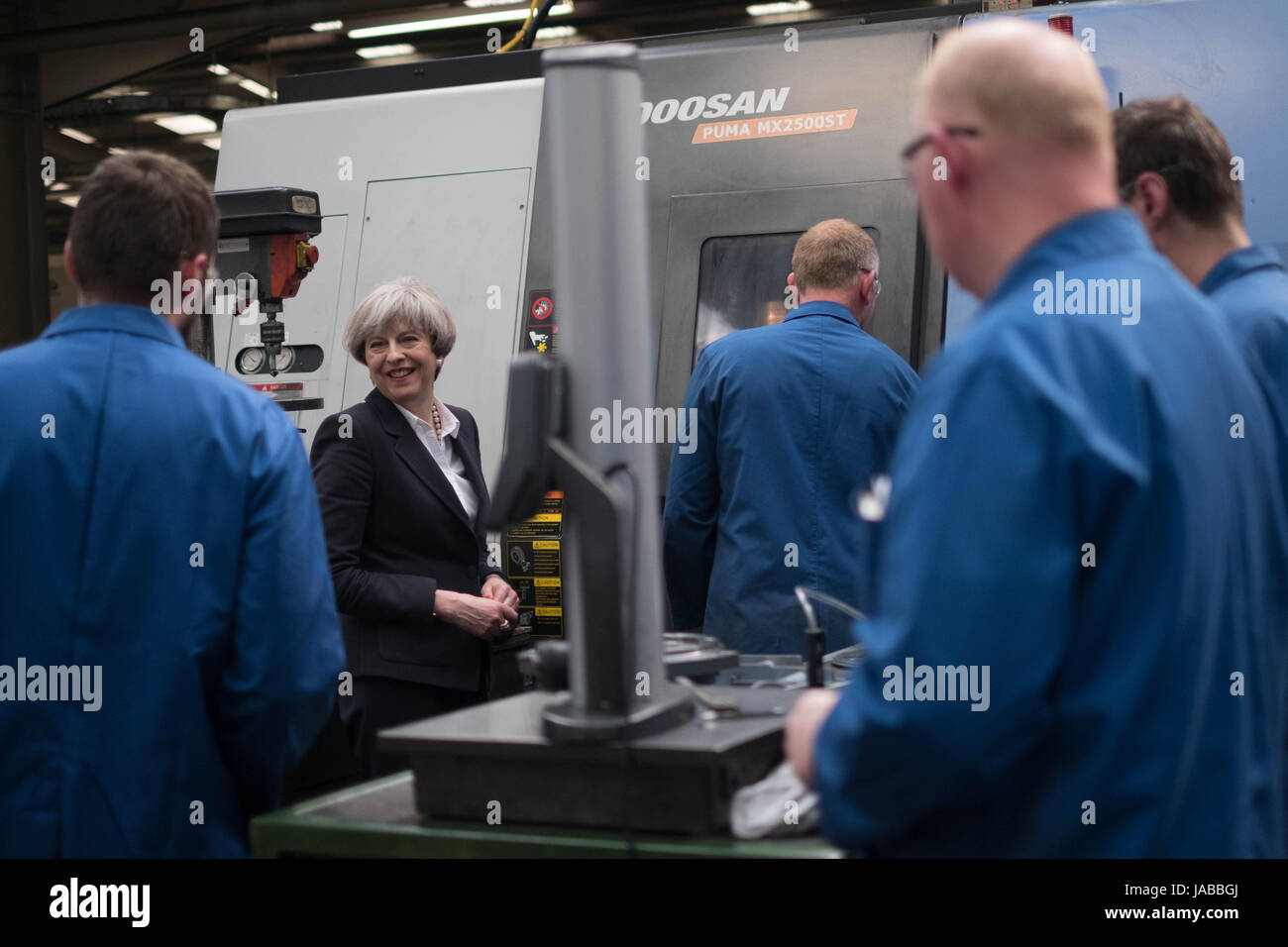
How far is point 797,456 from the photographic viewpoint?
3051mm

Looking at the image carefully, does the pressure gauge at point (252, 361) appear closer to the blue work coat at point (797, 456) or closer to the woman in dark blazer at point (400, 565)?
the woman in dark blazer at point (400, 565)

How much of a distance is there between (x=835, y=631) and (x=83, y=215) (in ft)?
6.21

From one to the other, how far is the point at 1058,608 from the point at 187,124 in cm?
1050

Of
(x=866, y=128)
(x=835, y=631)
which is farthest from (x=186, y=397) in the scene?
(x=866, y=128)

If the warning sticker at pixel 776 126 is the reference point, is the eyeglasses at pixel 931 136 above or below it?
below

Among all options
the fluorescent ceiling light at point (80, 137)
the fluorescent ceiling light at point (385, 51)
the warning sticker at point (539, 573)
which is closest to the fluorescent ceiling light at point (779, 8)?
the fluorescent ceiling light at point (385, 51)

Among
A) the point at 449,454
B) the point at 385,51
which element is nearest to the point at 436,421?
the point at 449,454

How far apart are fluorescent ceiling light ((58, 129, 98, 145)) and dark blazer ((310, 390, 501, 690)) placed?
349 inches

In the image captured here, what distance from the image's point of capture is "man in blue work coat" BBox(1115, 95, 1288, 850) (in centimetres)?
188

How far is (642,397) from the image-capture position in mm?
1526

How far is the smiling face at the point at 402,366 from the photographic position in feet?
9.97

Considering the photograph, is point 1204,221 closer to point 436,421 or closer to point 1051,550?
point 1051,550

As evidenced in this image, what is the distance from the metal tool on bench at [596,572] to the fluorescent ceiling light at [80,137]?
1026 centimetres
